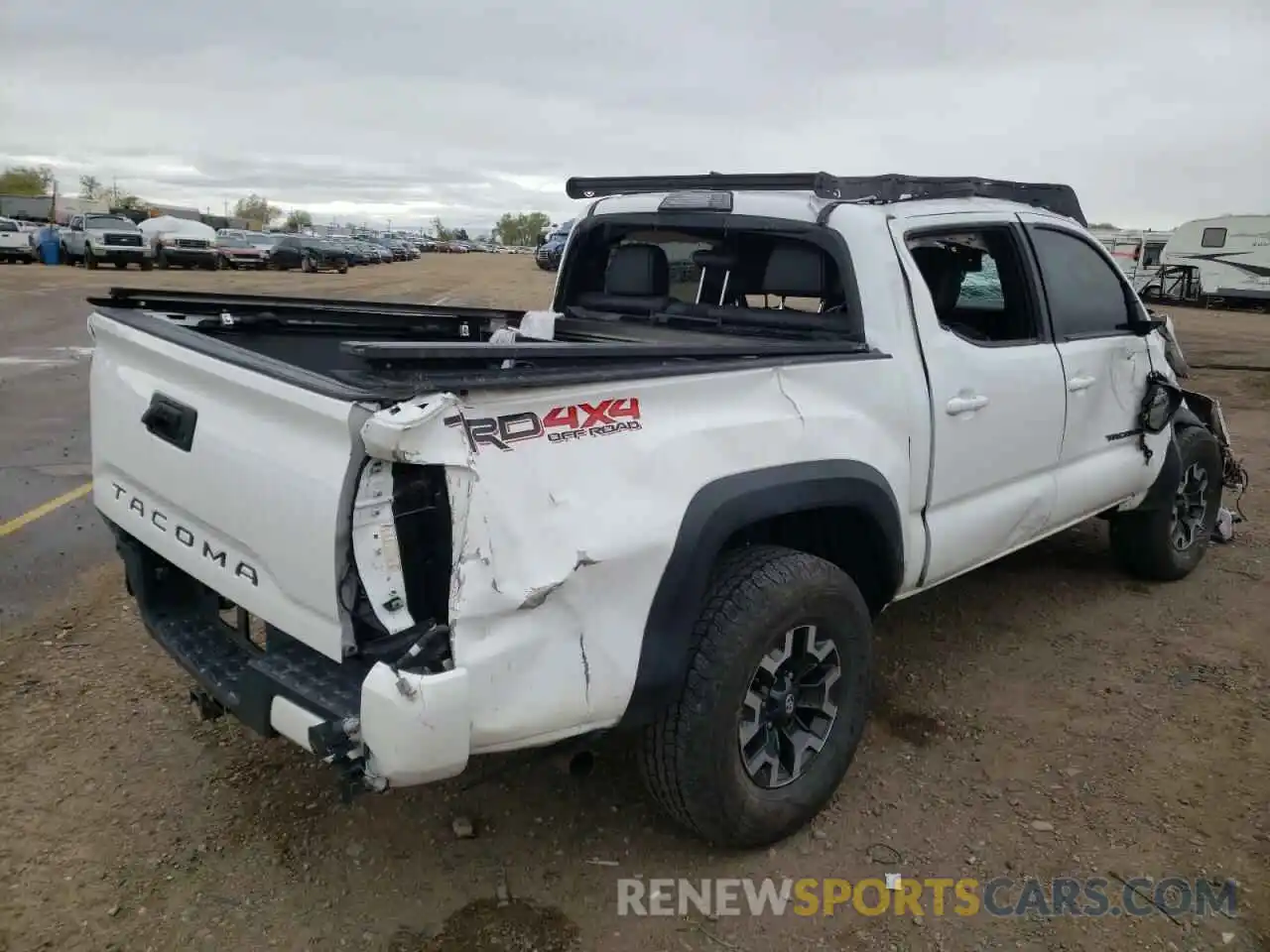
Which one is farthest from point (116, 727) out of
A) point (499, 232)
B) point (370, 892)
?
point (499, 232)

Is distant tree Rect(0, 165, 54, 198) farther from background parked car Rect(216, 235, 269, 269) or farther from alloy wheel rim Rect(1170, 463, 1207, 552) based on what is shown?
alloy wheel rim Rect(1170, 463, 1207, 552)

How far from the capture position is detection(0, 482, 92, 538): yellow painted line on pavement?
17.9 feet

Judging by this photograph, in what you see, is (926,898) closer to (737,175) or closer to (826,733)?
(826,733)

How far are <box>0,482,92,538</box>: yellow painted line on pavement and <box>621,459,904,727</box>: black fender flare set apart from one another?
444 cm

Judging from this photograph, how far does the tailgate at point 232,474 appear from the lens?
86.9 inches

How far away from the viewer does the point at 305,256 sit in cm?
4059

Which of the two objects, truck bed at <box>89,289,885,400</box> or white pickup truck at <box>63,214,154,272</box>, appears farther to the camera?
white pickup truck at <box>63,214,154,272</box>

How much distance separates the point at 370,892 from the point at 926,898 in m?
1.56

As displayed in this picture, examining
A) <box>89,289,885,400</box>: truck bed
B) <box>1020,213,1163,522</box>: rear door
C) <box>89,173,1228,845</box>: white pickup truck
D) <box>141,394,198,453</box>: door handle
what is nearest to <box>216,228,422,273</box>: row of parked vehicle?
<box>89,289,885,400</box>: truck bed

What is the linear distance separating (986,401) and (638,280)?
1608mm

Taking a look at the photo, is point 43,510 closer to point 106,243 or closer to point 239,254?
point 106,243

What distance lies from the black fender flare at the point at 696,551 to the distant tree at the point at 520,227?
16829 cm

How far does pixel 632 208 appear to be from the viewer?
4.22 m

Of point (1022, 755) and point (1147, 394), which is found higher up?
point (1147, 394)
